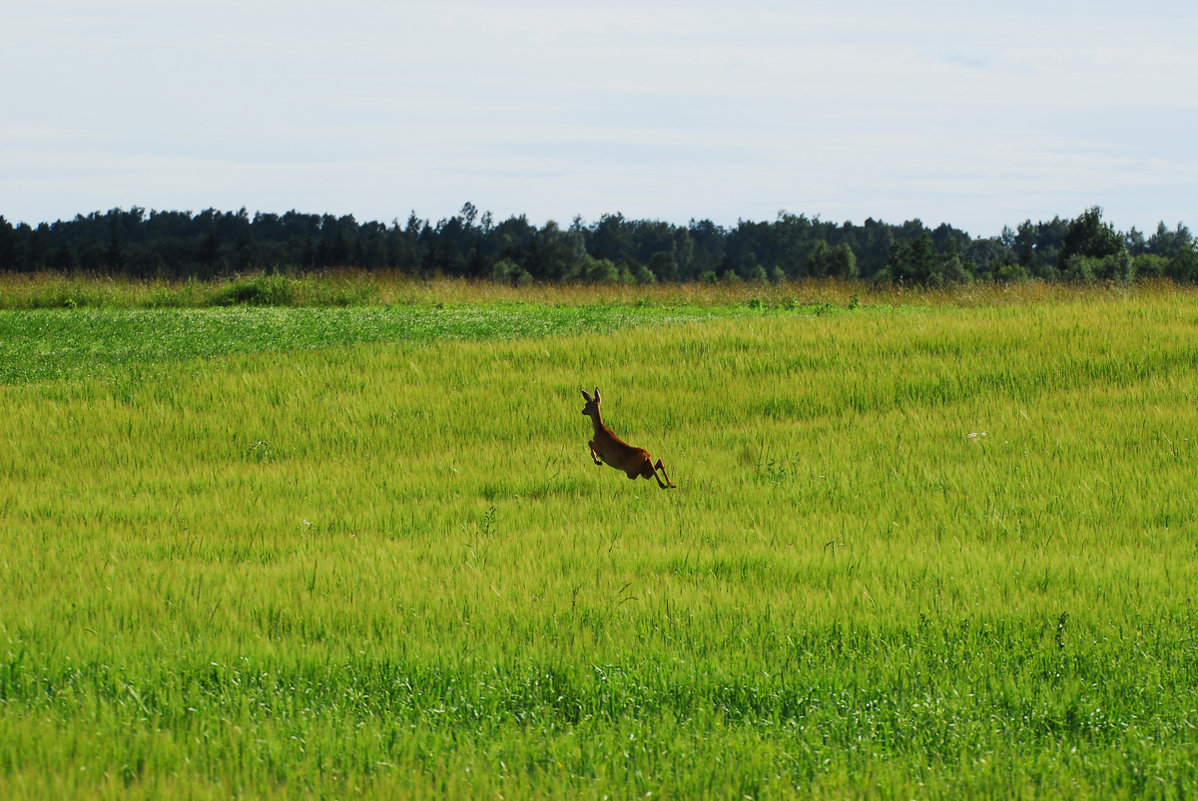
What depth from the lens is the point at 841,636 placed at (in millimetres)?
6207

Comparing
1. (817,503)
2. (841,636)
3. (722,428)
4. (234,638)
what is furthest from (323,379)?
(841,636)

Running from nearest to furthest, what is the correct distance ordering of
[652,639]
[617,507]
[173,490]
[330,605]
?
1. [652,639]
2. [330,605]
3. [617,507]
4. [173,490]

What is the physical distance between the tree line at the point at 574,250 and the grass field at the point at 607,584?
27678mm

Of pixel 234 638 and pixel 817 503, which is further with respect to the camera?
pixel 817 503

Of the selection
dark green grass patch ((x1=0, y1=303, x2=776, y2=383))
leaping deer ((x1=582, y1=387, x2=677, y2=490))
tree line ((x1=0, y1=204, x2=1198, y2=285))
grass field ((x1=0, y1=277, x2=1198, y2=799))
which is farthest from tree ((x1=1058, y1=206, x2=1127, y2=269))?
leaping deer ((x1=582, y1=387, x2=677, y2=490))

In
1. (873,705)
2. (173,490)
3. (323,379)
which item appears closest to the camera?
(873,705)

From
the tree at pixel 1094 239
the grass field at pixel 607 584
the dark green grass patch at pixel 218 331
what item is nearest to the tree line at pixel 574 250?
the tree at pixel 1094 239

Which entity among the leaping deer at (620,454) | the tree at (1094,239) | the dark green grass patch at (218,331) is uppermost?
the tree at (1094,239)

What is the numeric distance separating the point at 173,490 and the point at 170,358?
10.3 metres

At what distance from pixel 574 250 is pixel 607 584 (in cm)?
13078

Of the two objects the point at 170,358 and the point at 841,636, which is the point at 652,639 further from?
the point at 170,358

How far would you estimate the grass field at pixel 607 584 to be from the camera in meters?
4.71

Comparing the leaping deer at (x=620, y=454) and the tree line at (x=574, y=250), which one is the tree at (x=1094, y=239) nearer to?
the tree line at (x=574, y=250)

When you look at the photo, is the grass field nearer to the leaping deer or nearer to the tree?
the leaping deer
